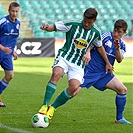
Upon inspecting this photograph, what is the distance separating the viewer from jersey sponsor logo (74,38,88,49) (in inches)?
312

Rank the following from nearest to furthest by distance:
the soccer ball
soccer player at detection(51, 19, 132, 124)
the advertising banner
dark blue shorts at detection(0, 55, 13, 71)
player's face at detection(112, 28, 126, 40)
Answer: the soccer ball
player's face at detection(112, 28, 126, 40)
soccer player at detection(51, 19, 132, 124)
dark blue shorts at detection(0, 55, 13, 71)
the advertising banner

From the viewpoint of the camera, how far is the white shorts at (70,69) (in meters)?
7.89

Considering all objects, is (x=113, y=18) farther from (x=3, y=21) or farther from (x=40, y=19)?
(x=3, y=21)

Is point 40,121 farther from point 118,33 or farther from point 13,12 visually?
point 13,12

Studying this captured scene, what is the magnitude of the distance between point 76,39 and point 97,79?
101 cm

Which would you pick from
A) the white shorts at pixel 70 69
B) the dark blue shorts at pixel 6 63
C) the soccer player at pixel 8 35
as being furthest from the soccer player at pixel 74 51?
the dark blue shorts at pixel 6 63

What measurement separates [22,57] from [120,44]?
2062 cm

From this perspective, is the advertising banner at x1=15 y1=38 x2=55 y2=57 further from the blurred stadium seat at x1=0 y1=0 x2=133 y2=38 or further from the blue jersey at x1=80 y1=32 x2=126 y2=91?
the blue jersey at x1=80 y1=32 x2=126 y2=91

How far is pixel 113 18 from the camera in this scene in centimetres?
3462

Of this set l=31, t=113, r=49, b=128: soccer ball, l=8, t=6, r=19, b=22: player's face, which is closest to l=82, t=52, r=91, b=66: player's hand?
l=31, t=113, r=49, b=128: soccer ball

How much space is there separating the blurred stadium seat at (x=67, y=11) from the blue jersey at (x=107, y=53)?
22.2 meters

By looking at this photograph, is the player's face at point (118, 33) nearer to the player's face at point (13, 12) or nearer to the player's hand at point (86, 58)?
the player's hand at point (86, 58)

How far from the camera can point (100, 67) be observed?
28.5ft

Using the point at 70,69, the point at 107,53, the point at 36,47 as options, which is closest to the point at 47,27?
the point at 70,69
